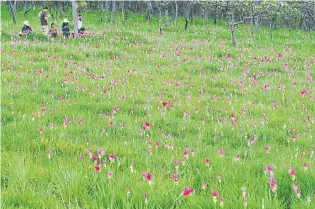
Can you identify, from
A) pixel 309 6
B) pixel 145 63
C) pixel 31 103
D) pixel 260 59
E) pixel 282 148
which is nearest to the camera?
pixel 282 148

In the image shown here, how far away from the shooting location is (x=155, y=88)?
9977 mm

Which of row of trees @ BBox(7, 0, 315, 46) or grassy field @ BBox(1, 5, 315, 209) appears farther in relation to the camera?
row of trees @ BBox(7, 0, 315, 46)

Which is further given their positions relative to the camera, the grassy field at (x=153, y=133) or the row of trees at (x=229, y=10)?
the row of trees at (x=229, y=10)

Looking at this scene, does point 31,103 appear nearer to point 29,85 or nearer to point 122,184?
point 29,85

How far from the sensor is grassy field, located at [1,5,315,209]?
12.1 feet

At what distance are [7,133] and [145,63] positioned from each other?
8.95 metres

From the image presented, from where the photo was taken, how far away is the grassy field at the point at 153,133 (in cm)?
369

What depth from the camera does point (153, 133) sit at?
6.31 m

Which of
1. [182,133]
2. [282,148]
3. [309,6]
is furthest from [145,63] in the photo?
[309,6]

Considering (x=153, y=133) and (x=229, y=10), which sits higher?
(x=229, y=10)

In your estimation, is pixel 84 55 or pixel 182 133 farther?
pixel 84 55

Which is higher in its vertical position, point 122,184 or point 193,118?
point 122,184

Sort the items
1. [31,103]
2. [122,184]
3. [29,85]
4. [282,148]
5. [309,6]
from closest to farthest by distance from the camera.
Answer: [122,184] → [282,148] → [31,103] → [29,85] → [309,6]

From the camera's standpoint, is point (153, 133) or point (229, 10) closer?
point (153, 133)
